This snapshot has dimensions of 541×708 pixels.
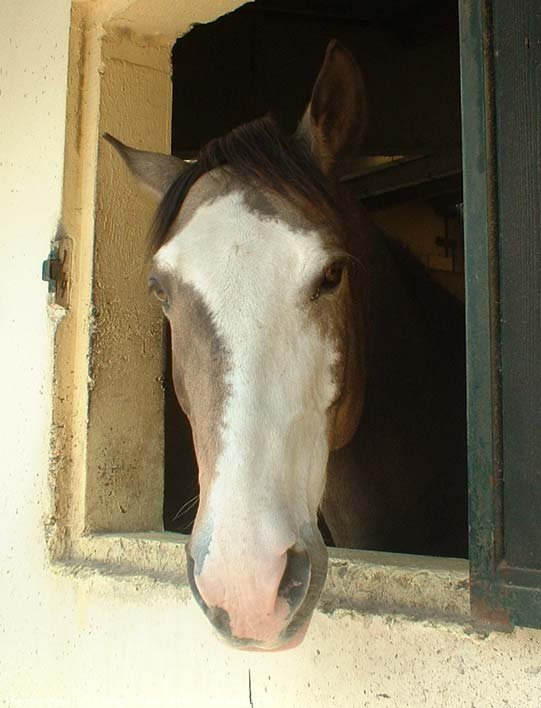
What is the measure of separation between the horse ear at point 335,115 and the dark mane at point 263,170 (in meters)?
0.05

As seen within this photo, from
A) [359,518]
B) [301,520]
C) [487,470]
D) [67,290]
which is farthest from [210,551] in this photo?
[67,290]

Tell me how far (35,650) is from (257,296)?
49.8 inches

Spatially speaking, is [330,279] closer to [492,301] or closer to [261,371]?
[261,371]

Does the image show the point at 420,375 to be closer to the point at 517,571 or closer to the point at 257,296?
the point at 257,296

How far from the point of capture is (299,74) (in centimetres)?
422

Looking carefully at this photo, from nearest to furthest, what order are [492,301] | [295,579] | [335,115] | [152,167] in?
[492,301], [295,579], [335,115], [152,167]

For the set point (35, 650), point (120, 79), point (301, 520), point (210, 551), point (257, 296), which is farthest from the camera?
point (120, 79)

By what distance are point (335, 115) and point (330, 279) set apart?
56 centimetres

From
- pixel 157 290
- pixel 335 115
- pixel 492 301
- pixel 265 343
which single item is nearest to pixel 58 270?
pixel 157 290

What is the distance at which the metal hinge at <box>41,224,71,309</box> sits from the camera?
7.50 ft

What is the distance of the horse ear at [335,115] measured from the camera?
196cm

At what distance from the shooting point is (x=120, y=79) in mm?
2416

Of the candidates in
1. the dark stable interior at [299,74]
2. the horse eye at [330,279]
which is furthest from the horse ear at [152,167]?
the dark stable interior at [299,74]

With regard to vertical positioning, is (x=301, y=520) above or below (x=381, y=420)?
below
